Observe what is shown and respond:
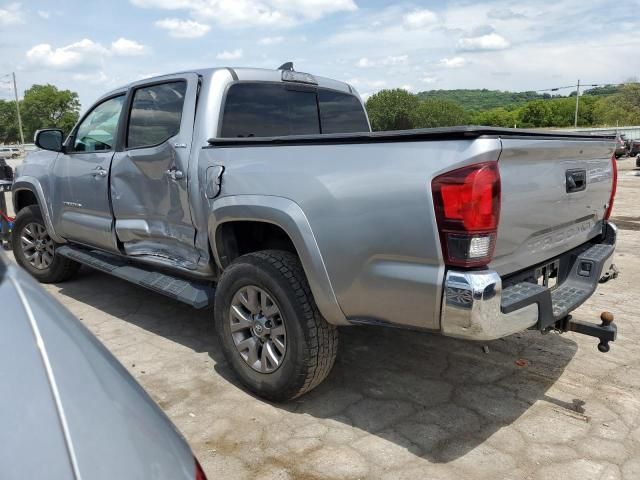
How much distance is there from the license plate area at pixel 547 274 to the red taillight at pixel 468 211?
76cm

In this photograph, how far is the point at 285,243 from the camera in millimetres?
3412

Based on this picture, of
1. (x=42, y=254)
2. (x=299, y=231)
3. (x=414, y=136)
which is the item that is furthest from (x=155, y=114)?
(x=42, y=254)

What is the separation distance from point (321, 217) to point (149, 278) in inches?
75.2

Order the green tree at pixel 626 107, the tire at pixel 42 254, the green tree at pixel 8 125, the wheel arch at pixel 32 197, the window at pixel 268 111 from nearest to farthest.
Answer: the window at pixel 268 111
the wheel arch at pixel 32 197
the tire at pixel 42 254
the green tree at pixel 626 107
the green tree at pixel 8 125

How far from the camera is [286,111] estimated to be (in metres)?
4.07

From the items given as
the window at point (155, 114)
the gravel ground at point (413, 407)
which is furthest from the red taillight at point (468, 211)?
the window at point (155, 114)

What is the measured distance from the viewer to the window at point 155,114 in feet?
12.4

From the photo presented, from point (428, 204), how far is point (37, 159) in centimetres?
464

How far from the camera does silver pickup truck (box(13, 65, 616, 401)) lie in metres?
2.34

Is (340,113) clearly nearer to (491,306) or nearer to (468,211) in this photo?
(468,211)

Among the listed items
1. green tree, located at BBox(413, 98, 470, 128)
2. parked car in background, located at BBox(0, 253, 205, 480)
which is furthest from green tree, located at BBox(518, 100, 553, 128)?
parked car in background, located at BBox(0, 253, 205, 480)

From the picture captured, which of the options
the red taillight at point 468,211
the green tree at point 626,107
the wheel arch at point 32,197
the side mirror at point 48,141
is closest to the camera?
the red taillight at point 468,211

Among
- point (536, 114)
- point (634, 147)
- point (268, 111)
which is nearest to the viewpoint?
point (268, 111)

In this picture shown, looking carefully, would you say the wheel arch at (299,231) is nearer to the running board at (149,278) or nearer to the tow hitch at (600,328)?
the running board at (149,278)
